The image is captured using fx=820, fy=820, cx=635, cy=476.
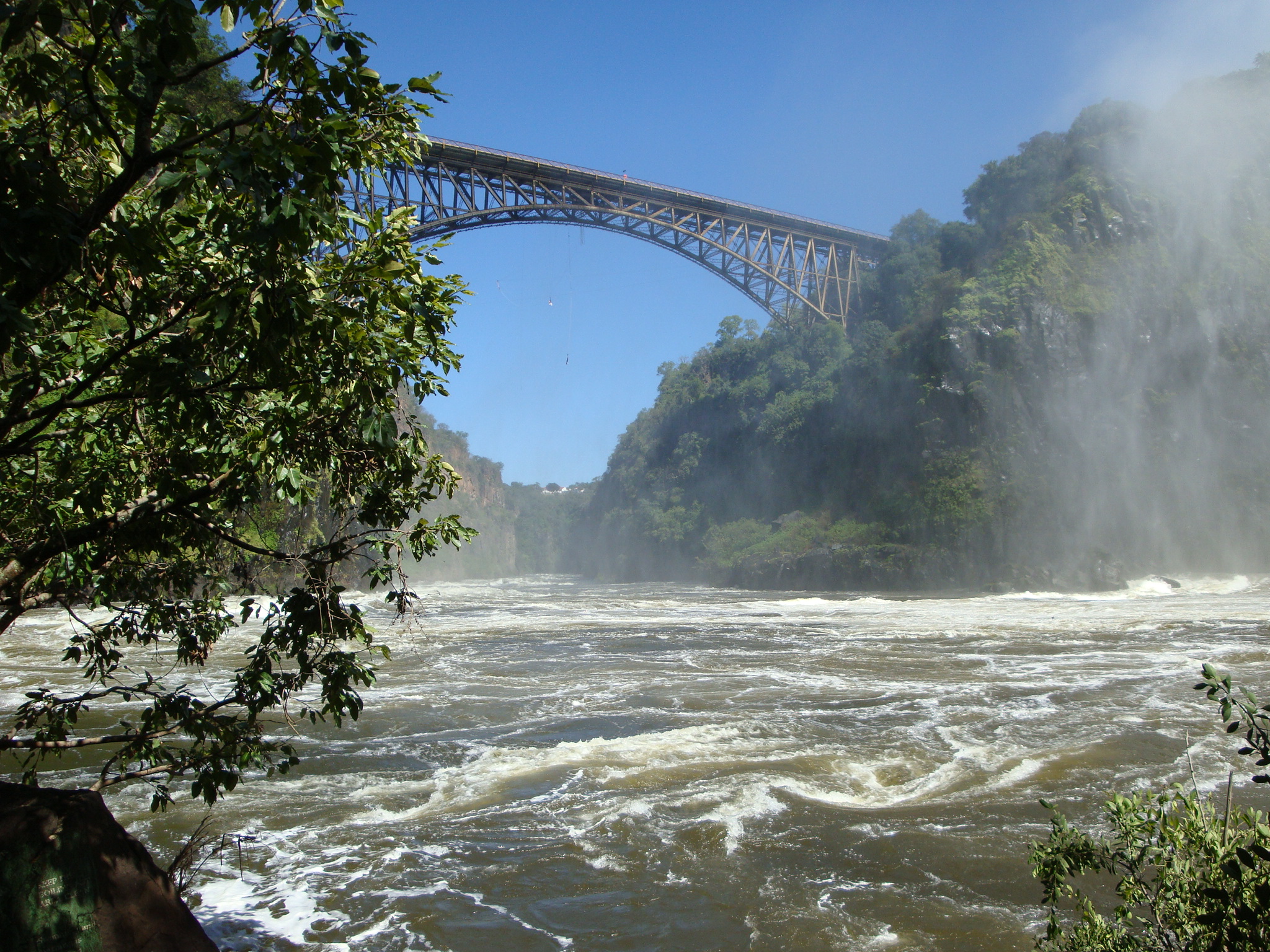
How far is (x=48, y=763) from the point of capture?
679cm

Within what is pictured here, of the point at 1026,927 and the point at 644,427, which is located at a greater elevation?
the point at 644,427

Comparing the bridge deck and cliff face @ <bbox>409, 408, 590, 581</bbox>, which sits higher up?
the bridge deck

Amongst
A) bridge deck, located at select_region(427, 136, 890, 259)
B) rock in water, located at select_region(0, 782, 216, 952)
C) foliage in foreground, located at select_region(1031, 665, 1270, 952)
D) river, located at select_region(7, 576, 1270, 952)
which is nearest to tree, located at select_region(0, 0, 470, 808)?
rock in water, located at select_region(0, 782, 216, 952)

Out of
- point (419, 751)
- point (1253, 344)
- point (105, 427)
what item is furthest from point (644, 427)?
point (105, 427)

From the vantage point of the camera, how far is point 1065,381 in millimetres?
31781

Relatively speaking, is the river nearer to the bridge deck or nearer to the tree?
the tree

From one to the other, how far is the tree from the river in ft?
2.12

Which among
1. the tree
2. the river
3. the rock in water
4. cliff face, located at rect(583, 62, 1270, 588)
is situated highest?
cliff face, located at rect(583, 62, 1270, 588)

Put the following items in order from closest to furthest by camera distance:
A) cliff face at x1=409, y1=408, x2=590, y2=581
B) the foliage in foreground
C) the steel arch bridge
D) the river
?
the foliage in foreground < the river < the steel arch bridge < cliff face at x1=409, y1=408, x2=590, y2=581

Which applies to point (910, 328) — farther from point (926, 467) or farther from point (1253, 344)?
point (1253, 344)

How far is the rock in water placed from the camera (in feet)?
7.57

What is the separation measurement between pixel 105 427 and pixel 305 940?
2737mm

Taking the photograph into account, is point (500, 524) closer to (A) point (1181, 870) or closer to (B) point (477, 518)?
(B) point (477, 518)

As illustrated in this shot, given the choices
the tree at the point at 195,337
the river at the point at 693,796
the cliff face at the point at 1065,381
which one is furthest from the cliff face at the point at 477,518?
the tree at the point at 195,337
